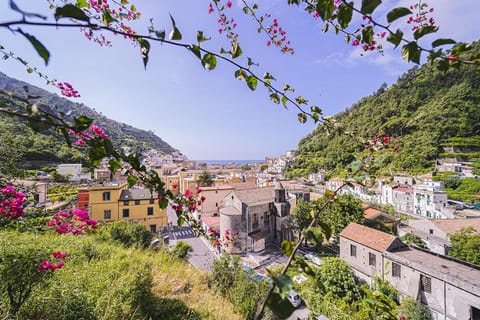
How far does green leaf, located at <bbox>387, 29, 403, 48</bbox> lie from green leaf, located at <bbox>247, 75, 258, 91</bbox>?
0.69 m

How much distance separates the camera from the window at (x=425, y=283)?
1005 centimetres

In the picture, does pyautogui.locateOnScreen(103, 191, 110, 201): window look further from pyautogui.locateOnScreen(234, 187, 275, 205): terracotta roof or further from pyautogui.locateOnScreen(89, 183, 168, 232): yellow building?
pyautogui.locateOnScreen(234, 187, 275, 205): terracotta roof

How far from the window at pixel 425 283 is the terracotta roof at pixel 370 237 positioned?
200 cm

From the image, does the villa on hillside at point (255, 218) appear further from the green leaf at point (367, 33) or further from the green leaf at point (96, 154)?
the green leaf at point (367, 33)

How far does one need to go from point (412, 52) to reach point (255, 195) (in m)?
18.4

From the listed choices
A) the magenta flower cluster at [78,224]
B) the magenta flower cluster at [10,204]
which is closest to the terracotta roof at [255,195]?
the magenta flower cluster at [78,224]

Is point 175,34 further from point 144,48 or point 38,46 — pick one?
point 38,46

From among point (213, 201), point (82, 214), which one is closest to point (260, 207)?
point (213, 201)

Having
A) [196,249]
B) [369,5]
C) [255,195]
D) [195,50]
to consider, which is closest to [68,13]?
[195,50]

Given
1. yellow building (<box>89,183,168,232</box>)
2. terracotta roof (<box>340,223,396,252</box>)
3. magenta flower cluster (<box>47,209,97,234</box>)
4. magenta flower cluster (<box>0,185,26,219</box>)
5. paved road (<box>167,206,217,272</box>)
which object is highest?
magenta flower cluster (<box>0,185,26,219</box>)

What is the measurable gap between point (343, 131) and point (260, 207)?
16855 mm

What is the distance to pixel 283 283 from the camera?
0.66m

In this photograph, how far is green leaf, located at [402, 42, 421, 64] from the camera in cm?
85

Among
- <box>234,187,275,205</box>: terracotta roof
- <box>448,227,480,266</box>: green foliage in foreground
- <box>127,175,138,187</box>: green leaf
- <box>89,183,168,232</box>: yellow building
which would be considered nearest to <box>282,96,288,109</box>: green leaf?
<box>127,175,138,187</box>: green leaf
